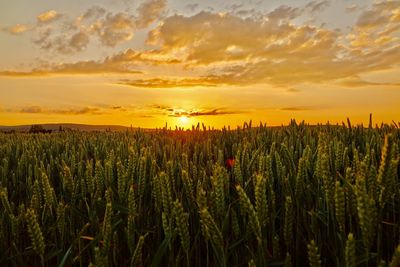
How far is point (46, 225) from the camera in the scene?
180 cm

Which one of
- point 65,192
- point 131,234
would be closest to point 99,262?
point 131,234

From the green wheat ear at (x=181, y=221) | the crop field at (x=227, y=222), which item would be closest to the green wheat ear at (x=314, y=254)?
the crop field at (x=227, y=222)

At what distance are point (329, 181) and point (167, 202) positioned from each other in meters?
0.52

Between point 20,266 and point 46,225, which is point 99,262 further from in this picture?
point 46,225

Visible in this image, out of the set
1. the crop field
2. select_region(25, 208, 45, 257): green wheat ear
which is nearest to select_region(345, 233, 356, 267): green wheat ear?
the crop field

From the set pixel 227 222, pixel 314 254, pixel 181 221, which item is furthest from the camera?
pixel 227 222

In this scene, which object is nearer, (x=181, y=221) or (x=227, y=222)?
(x=181, y=221)

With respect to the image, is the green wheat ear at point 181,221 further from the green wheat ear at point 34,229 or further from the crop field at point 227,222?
the green wheat ear at point 34,229

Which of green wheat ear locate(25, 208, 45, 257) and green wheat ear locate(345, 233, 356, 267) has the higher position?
green wheat ear locate(345, 233, 356, 267)

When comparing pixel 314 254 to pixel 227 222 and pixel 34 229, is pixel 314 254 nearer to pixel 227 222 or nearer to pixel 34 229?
pixel 227 222

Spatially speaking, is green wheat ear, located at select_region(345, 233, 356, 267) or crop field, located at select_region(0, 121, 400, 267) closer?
green wheat ear, located at select_region(345, 233, 356, 267)

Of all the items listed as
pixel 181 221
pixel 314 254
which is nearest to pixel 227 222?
pixel 181 221

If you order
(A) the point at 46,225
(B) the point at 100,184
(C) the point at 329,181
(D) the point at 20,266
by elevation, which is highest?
(C) the point at 329,181

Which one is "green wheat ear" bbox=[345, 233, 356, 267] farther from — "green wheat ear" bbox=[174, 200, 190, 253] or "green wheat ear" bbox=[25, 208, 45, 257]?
"green wheat ear" bbox=[25, 208, 45, 257]
